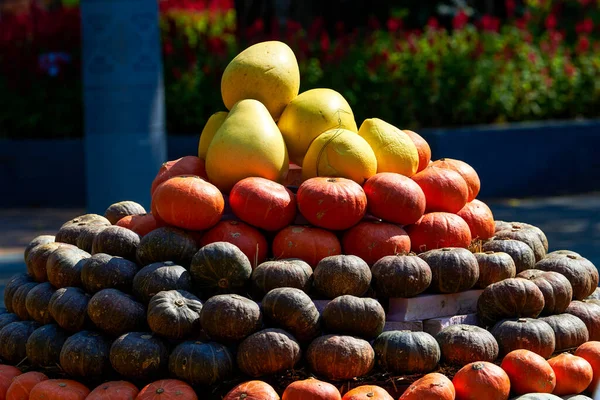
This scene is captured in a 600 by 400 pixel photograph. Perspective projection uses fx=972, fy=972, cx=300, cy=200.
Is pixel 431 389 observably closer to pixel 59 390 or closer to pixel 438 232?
pixel 438 232

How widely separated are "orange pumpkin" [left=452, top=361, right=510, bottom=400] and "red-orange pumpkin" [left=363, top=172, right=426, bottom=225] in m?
0.83

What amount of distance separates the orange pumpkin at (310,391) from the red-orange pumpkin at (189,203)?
0.97 m

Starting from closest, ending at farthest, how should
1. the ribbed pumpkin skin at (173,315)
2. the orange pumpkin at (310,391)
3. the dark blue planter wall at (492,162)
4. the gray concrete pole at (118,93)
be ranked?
the orange pumpkin at (310,391) → the ribbed pumpkin skin at (173,315) → the gray concrete pole at (118,93) → the dark blue planter wall at (492,162)

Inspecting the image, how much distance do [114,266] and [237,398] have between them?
0.91 m

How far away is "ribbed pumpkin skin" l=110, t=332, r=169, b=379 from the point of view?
157 inches

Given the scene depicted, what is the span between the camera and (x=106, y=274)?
4.27 metres

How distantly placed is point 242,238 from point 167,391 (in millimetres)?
854

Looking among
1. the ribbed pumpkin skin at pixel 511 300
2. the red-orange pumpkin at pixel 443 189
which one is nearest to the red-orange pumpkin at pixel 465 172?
the red-orange pumpkin at pixel 443 189

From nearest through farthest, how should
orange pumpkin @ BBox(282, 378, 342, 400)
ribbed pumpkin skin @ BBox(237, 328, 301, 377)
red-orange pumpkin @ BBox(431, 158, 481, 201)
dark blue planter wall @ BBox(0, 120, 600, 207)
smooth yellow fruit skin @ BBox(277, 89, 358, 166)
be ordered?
orange pumpkin @ BBox(282, 378, 342, 400) → ribbed pumpkin skin @ BBox(237, 328, 301, 377) → smooth yellow fruit skin @ BBox(277, 89, 358, 166) → red-orange pumpkin @ BBox(431, 158, 481, 201) → dark blue planter wall @ BBox(0, 120, 600, 207)

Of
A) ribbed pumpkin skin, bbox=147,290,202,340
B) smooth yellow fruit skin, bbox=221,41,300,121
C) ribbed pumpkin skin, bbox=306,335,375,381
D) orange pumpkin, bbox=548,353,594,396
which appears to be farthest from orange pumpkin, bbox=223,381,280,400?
smooth yellow fruit skin, bbox=221,41,300,121

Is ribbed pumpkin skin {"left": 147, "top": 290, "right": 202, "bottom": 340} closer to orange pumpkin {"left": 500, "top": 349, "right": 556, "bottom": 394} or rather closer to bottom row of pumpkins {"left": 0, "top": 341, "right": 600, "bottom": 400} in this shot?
bottom row of pumpkins {"left": 0, "top": 341, "right": 600, "bottom": 400}

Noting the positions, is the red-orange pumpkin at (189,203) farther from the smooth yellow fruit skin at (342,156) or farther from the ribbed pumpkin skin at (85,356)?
the ribbed pumpkin skin at (85,356)

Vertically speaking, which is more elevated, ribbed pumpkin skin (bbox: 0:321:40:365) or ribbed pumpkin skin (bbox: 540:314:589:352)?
ribbed pumpkin skin (bbox: 540:314:589:352)

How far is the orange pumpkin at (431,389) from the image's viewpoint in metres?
3.81
